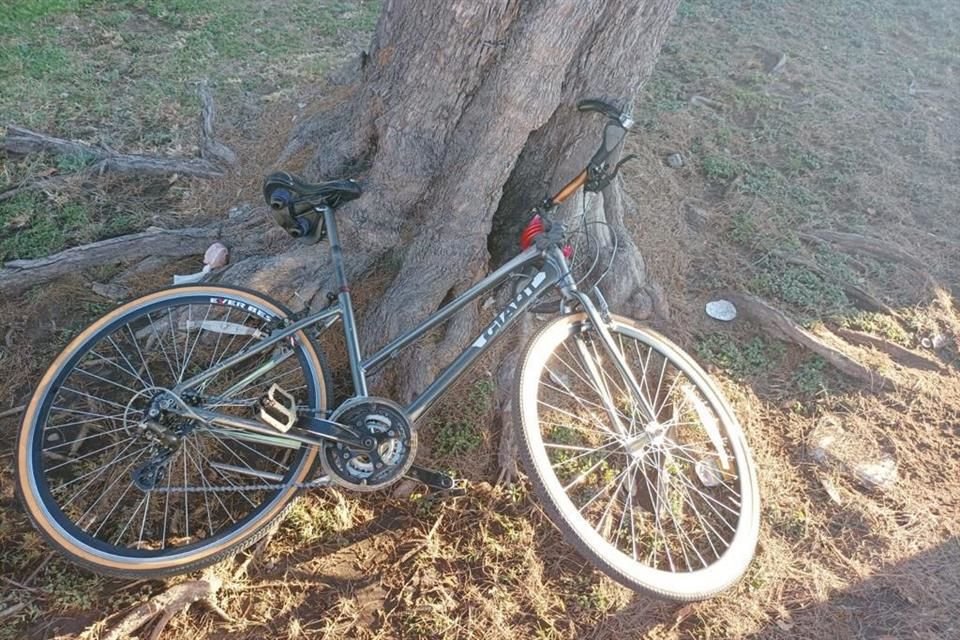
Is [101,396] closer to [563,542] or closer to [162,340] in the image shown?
[162,340]

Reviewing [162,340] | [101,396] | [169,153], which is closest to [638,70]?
[162,340]

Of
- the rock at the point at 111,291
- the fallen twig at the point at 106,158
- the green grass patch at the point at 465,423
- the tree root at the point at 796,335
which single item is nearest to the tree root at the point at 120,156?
the fallen twig at the point at 106,158

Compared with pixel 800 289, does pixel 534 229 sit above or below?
above

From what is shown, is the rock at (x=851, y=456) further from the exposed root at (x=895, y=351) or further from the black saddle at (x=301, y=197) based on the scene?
the black saddle at (x=301, y=197)

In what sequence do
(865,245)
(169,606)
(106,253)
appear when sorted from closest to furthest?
(169,606) → (106,253) → (865,245)

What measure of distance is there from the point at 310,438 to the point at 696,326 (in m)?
2.58

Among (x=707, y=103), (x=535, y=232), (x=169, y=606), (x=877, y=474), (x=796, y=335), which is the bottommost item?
(x=169, y=606)

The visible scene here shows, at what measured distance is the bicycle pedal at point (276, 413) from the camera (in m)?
2.29

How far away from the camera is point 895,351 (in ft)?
12.4

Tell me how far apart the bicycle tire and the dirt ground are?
21 centimetres

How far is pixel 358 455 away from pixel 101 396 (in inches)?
59.7

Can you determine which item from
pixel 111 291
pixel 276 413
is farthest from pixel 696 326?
pixel 111 291

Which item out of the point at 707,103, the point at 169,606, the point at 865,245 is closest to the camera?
the point at 169,606

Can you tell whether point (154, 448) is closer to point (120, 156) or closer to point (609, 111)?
point (609, 111)
